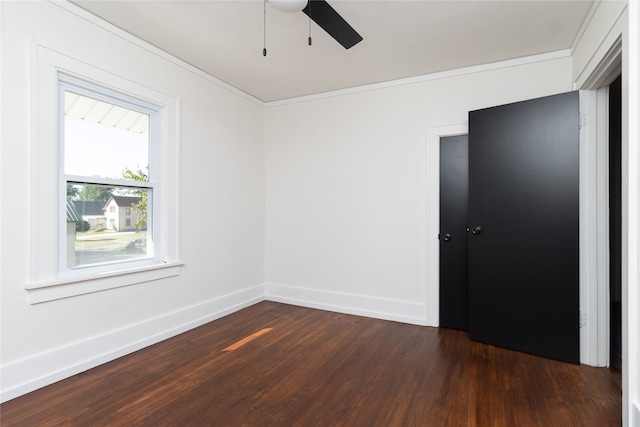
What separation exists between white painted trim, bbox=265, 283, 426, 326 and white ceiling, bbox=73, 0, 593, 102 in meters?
2.60

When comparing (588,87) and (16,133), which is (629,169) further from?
(16,133)

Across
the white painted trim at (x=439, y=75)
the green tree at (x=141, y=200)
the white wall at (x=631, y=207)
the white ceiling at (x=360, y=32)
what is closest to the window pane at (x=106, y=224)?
the green tree at (x=141, y=200)

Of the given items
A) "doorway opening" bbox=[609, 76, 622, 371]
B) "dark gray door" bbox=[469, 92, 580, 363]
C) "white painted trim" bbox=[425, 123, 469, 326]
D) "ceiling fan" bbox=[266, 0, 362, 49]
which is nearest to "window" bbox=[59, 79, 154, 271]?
"ceiling fan" bbox=[266, 0, 362, 49]

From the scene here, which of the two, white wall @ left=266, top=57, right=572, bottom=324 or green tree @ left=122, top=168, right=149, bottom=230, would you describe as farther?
white wall @ left=266, top=57, right=572, bottom=324

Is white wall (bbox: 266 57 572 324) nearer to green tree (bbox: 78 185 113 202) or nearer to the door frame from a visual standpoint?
the door frame

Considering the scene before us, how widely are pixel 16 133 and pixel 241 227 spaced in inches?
93.8

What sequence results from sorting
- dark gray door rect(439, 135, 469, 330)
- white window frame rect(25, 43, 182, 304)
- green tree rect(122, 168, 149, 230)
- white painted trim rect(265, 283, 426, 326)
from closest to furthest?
white window frame rect(25, 43, 182, 304)
green tree rect(122, 168, 149, 230)
dark gray door rect(439, 135, 469, 330)
white painted trim rect(265, 283, 426, 326)

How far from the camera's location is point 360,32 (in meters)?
2.82

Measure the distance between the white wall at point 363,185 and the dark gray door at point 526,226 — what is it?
50cm

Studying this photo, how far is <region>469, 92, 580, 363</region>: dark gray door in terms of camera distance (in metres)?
2.74

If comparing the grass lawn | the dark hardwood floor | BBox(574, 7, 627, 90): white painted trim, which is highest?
BBox(574, 7, 627, 90): white painted trim

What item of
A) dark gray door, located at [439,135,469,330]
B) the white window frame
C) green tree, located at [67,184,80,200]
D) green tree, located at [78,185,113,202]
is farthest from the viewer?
dark gray door, located at [439,135,469,330]

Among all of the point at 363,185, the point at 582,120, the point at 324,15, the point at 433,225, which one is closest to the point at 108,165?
the point at 324,15

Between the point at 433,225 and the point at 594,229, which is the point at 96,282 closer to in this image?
the point at 433,225
